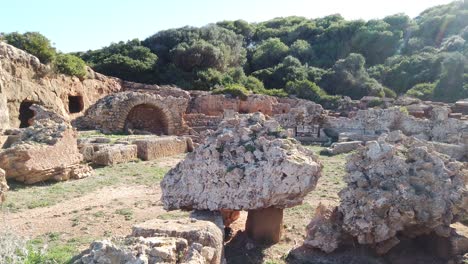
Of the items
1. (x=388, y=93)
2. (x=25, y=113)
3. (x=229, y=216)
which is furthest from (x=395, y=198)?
(x=388, y=93)

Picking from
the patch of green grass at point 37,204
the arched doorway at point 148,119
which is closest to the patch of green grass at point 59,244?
the patch of green grass at point 37,204

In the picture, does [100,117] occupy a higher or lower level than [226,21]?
lower

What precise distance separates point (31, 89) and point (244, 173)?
1340 cm

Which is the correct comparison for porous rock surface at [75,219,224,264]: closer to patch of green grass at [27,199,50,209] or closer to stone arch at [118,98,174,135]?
patch of green grass at [27,199,50,209]

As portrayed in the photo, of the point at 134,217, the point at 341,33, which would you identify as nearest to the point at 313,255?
the point at 134,217

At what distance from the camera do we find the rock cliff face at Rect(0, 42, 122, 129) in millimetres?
14820

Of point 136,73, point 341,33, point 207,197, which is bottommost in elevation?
point 207,197

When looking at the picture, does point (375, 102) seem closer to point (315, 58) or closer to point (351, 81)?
point (351, 81)

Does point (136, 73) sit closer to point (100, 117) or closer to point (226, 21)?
point (100, 117)

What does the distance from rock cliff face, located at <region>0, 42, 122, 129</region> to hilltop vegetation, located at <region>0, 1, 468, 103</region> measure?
1489mm

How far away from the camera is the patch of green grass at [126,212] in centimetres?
665

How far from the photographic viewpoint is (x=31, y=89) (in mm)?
16172

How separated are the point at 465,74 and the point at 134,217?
26.2m

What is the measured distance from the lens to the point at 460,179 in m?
5.06
